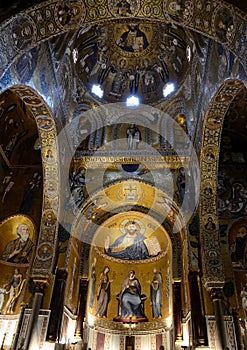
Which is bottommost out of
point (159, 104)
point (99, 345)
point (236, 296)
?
point (99, 345)

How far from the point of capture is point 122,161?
14.0 metres

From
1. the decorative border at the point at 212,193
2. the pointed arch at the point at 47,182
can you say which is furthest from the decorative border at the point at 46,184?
the decorative border at the point at 212,193

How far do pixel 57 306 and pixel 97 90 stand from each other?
9096 mm

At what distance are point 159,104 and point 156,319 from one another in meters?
9.09

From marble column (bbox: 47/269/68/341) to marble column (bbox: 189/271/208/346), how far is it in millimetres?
4351

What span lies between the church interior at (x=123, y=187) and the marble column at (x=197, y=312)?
34 mm

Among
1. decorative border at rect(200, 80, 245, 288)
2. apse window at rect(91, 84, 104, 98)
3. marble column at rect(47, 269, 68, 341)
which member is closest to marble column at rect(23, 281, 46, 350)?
marble column at rect(47, 269, 68, 341)

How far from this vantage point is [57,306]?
11.2 m

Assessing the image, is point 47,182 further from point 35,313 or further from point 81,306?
point 81,306

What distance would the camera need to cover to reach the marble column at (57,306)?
1070cm

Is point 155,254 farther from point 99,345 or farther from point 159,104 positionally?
point 159,104

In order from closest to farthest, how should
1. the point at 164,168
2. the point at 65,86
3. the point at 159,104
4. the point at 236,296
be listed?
the point at 236,296 < the point at 65,86 < the point at 164,168 < the point at 159,104

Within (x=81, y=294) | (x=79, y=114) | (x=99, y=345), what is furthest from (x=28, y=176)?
(x=99, y=345)

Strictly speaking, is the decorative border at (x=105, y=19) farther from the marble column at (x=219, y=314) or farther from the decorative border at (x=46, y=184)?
the marble column at (x=219, y=314)
